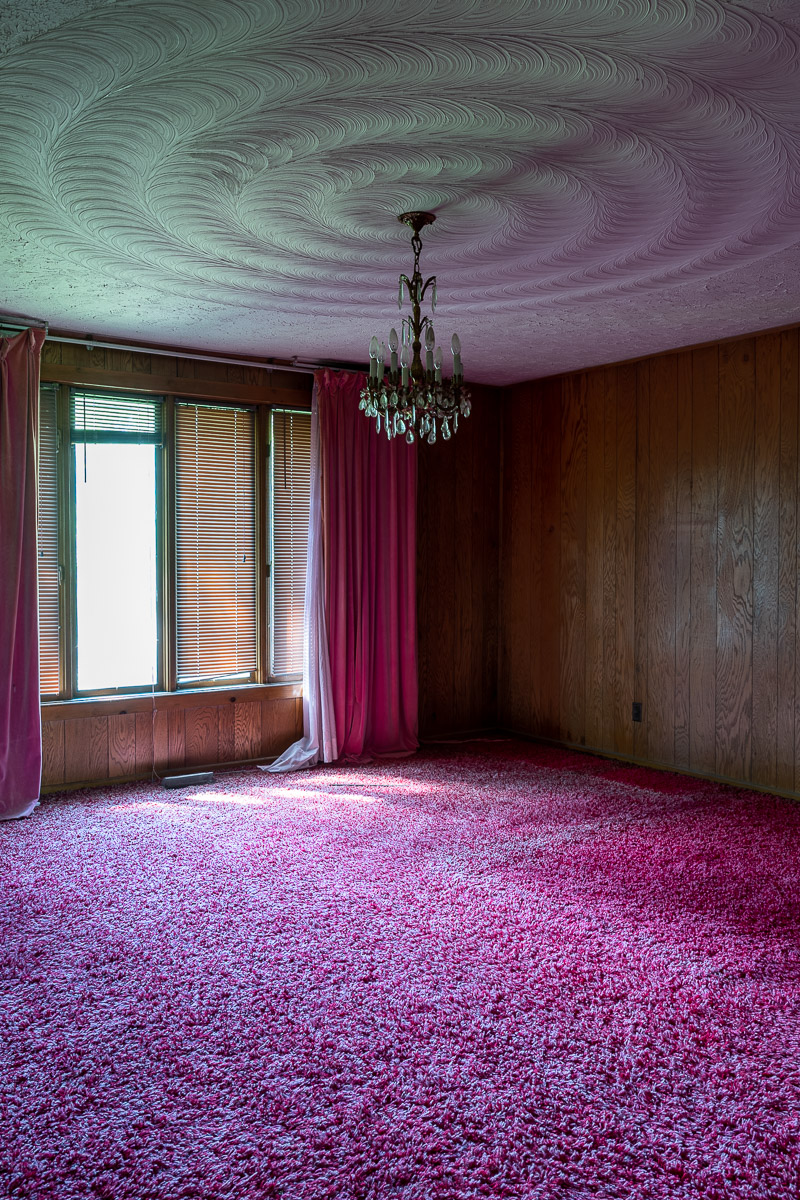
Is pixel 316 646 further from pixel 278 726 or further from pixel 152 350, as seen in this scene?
pixel 152 350

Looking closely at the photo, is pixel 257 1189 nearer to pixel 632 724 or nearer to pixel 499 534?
pixel 632 724

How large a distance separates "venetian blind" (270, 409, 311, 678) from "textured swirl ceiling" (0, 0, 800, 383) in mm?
1077

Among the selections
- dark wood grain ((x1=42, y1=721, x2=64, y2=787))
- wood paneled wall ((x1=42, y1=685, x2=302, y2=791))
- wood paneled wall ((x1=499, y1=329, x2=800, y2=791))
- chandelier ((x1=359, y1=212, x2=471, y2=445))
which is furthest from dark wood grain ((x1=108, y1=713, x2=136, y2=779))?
wood paneled wall ((x1=499, y1=329, x2=800, y2=791))

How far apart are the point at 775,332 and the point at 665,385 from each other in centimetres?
74

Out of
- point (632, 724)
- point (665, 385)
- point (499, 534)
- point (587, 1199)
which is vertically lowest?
point (587, 1199)

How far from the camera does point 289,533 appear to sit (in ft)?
18.1

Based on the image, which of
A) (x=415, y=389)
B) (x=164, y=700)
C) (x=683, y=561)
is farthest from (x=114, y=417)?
(x=683, y=561)

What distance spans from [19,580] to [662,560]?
3.68 m

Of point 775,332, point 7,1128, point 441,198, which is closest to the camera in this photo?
point 7,1128

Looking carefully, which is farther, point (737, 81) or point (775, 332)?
point (775, 332)

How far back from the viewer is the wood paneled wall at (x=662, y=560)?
469cm

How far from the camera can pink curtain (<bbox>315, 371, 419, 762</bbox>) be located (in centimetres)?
546

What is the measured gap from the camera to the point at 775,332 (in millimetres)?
4609

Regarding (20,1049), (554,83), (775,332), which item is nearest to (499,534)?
(775,332)
